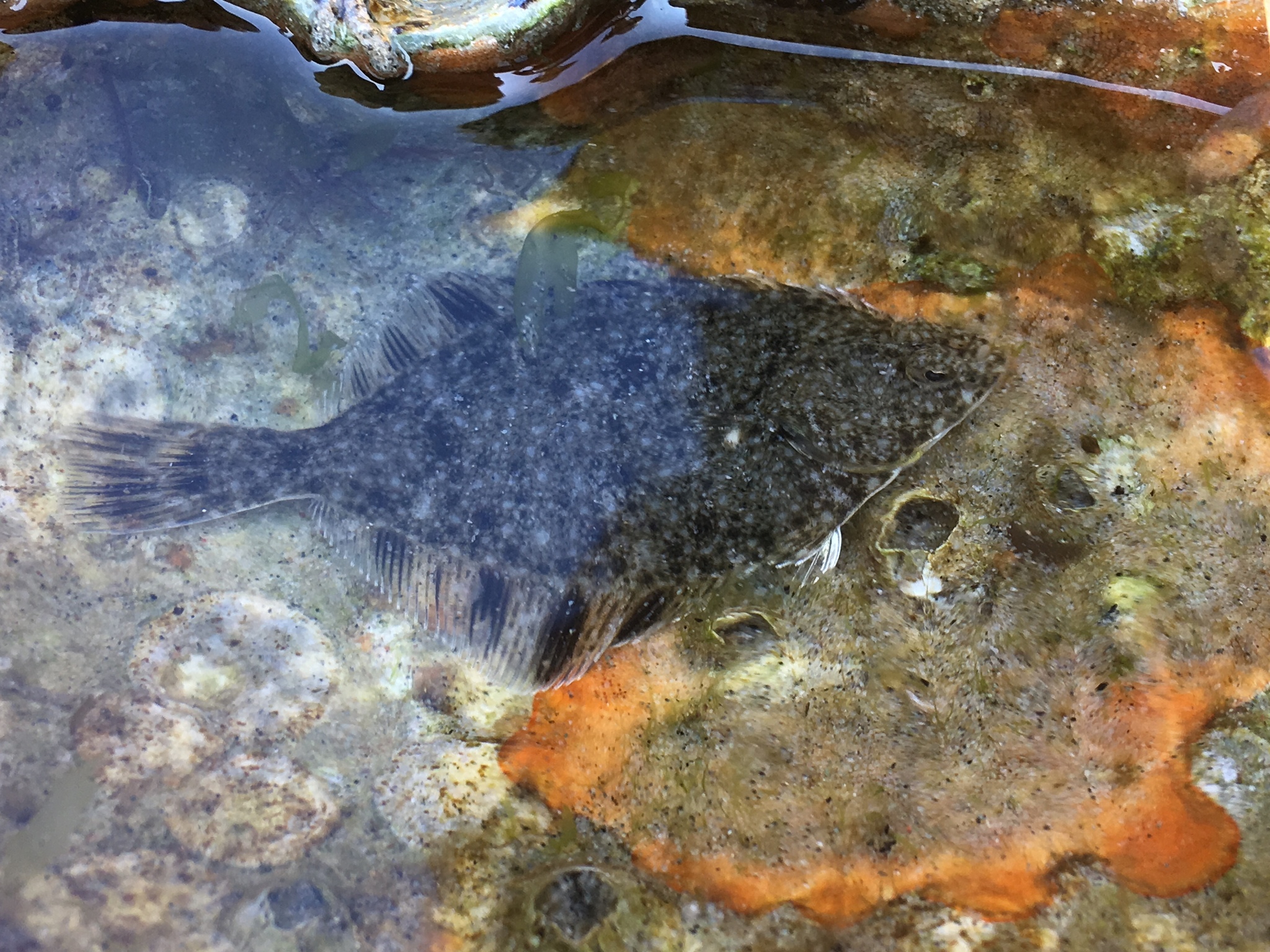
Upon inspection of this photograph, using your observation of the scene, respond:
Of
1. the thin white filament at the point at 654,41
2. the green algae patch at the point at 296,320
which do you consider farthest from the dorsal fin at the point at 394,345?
the thin white filament at the point at 654,41

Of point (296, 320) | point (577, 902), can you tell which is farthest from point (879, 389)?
point (296, 320)

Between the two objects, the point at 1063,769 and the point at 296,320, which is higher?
the point at 296,320

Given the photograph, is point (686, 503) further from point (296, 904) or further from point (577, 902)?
point (296, 904)

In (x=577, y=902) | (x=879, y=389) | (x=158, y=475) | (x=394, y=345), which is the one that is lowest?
(x=577, y=902)

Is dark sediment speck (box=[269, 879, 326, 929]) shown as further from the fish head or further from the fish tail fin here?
the fish head

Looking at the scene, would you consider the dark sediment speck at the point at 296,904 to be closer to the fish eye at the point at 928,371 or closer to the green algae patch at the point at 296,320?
the green algae patch at the point at 296,320

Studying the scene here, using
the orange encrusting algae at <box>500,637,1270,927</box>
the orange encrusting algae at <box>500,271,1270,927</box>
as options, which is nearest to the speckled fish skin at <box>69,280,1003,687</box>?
the orange encrusting algae at <box>500,271,1270,927</box>
